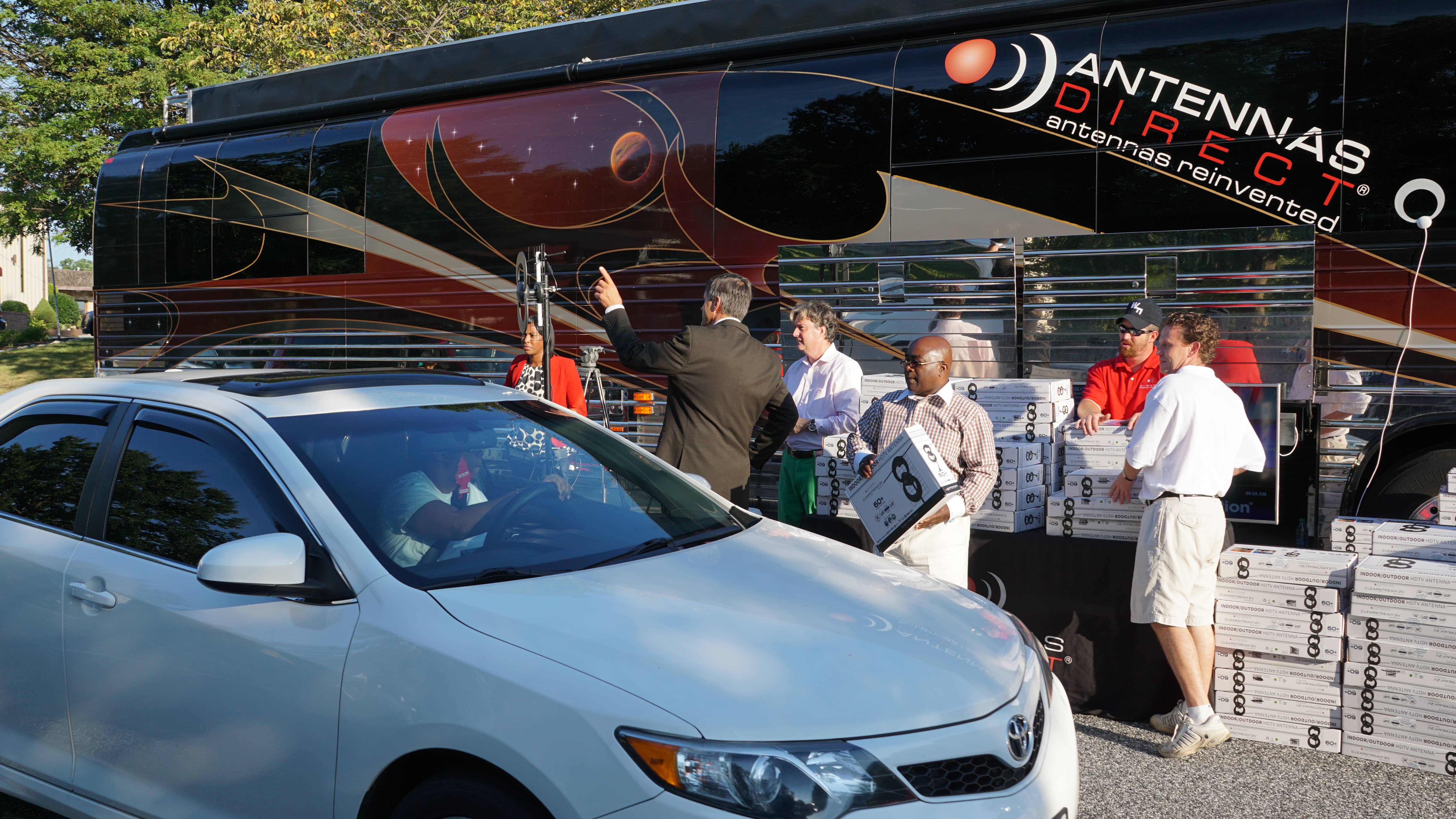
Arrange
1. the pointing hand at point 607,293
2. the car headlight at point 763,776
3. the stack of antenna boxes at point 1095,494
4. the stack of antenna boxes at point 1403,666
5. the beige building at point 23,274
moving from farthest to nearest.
→ 1. the beige building at point 23,274
2. the pointing hand at point 607,293
3. the stack of antenna boxes at point 1095,494
4. the stack of antenna boxes at point 1403,666
5. the car headlight at point 763,776

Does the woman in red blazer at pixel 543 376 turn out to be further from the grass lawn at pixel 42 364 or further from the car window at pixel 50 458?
the grass lawn at pixel 42 364

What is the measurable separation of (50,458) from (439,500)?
1.60m

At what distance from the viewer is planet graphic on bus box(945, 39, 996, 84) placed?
6.61 metres

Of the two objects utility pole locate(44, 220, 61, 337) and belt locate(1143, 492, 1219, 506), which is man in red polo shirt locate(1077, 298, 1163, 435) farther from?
utility pole locate(44, 220, 61, 337)

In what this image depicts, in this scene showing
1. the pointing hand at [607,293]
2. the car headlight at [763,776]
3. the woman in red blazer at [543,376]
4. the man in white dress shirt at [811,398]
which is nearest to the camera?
the car headlight at [763,776]

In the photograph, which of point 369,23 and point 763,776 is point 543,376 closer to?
point 763,776

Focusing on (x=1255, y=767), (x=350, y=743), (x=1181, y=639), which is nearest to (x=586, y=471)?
(x=350, y=743)

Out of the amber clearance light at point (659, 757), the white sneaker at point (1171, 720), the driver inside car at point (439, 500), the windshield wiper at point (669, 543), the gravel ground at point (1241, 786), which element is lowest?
the gravel ground at point (1241, 786)

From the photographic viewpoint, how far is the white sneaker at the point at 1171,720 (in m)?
4.71

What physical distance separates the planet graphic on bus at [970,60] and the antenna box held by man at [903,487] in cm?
281

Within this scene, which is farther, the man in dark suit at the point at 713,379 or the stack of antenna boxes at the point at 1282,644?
the man in dark suit at the point at 713,379

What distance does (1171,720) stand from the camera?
4.80 m

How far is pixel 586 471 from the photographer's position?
3672 mm

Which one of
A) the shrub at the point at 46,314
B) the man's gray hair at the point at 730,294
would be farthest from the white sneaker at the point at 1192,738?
the shrub at the point at 46,314
